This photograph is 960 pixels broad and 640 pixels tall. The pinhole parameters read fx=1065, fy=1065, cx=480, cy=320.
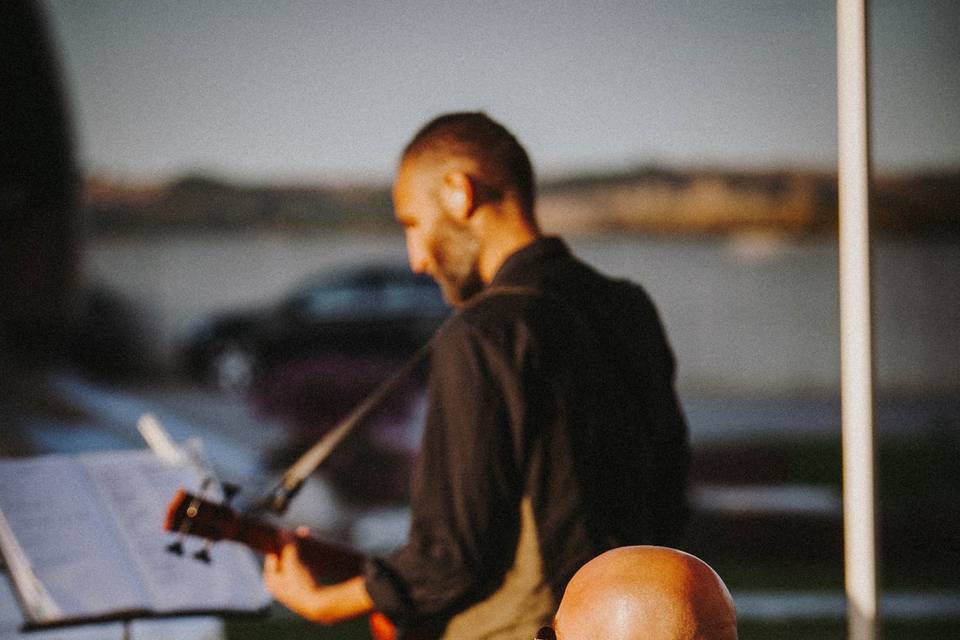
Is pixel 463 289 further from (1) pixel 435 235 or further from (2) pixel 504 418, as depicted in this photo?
(2) pixel 504 418

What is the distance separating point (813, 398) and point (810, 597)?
305 inches

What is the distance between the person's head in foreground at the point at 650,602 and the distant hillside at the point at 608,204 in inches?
438

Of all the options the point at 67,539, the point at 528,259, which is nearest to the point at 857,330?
the point at 528,259

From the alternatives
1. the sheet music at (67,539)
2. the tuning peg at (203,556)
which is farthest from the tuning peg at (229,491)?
the sheet music at (67,539)

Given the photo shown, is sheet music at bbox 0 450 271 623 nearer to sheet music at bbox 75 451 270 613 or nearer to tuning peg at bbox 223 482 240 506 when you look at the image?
sheet music at bbox 75 451 270 613

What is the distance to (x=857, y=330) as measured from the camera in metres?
1.96

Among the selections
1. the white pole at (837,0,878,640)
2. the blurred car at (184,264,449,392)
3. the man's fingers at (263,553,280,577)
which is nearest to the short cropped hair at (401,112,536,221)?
the white pole at (837,0,878,640)

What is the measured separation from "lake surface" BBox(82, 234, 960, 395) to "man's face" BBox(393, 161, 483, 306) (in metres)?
10.4

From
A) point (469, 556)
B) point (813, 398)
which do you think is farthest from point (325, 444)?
point (813, 398)

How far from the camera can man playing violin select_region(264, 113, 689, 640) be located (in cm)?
161

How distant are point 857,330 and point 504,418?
2.47 feet

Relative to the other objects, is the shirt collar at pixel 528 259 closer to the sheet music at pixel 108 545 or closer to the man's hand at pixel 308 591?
the man's hand at pixel 308 591

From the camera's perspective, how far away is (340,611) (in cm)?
174

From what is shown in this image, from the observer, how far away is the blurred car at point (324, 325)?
35.4 ft
